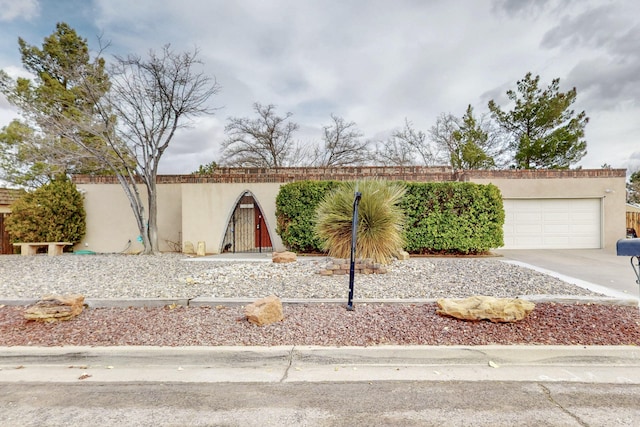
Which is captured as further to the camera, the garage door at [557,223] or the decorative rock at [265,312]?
the garage door at [557,223]

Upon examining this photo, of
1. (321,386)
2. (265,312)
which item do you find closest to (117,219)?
(265,312)

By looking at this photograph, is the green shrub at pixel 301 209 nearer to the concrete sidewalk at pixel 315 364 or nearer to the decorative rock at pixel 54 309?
the decorative rock at pixel 54 309

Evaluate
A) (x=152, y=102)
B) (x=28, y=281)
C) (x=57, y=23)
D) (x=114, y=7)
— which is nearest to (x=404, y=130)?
(x=152, y=102)

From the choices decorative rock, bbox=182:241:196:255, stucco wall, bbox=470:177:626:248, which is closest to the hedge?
stucco wall, bbox=470:177:626:248

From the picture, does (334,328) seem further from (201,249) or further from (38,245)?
(38,245)

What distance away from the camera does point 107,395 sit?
8.54 feet

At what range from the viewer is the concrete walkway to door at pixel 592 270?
533cm

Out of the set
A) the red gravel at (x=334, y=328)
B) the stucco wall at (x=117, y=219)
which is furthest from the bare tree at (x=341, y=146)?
the red gravel at (x=334, y=328)

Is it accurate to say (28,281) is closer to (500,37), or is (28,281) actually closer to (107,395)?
(107,395)

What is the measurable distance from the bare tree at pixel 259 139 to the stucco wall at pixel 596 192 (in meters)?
13.7

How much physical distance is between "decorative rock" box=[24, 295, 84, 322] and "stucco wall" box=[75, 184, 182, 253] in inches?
303

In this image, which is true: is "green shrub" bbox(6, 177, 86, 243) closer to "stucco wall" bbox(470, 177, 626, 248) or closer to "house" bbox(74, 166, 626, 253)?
"house" bbox(74, 166, 626, 253)

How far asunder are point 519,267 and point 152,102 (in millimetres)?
11337

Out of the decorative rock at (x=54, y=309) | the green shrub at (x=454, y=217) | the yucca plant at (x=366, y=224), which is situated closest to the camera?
the decorative rock at (x=54, y=309)
